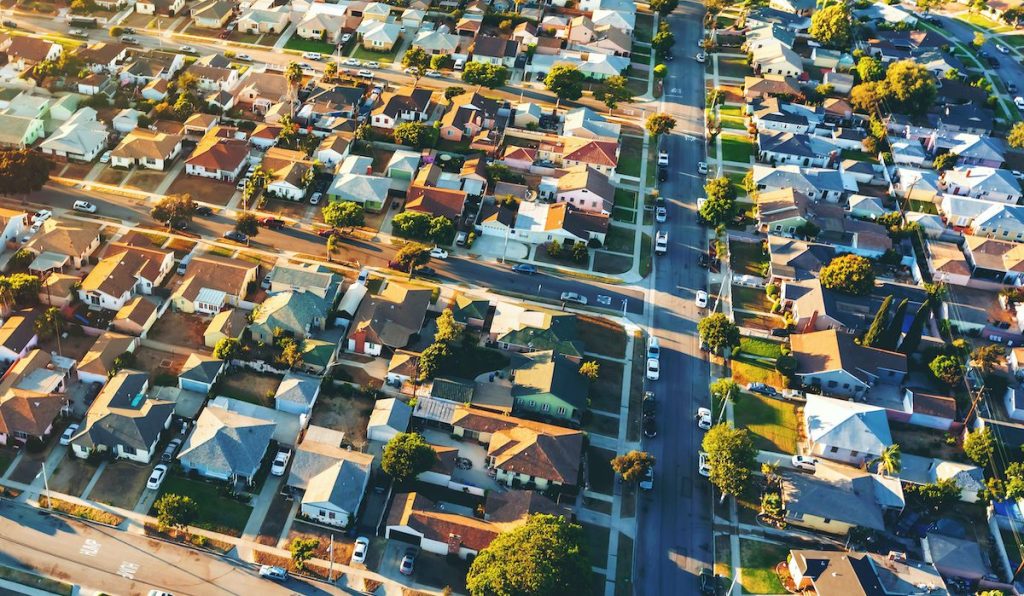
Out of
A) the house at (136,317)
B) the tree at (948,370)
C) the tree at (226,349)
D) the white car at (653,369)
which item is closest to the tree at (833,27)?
the tree at (948,370)

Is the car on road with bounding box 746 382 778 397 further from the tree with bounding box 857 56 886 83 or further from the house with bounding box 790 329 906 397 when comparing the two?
the tree with bounding box 857 56 886 83

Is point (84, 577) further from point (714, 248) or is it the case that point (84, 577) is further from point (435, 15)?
point (435, 15)

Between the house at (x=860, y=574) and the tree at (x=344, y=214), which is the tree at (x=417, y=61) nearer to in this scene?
the tree at (x=344, y=214)

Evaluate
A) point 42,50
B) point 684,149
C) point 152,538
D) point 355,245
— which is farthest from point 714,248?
point 42,50

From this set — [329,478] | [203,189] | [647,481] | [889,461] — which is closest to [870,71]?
[889,461]

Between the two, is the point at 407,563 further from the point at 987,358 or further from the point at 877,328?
the point at 987,358

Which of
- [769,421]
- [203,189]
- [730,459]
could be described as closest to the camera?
[730,459]

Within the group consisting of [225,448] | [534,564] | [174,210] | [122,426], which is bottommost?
[534,564]

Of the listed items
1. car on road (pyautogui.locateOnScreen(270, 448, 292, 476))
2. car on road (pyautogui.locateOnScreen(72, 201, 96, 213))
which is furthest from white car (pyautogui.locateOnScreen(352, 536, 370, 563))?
car on road (pyautogui.locateOnScreen(72, 201, 96, 213))
